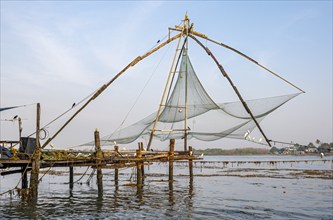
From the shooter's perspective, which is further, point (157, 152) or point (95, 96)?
point (157, 152)

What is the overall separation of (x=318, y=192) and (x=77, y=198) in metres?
15.5

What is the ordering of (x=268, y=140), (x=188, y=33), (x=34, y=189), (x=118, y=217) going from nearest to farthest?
(x=118, y=217) → (x=268, y=140) → (x=34, y=189) → (x=188, y=33)

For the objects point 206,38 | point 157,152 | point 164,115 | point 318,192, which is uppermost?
point 206,38

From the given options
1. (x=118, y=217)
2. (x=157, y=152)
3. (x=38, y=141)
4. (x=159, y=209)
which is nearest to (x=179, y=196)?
(x=157, y=152)

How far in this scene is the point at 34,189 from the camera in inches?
656

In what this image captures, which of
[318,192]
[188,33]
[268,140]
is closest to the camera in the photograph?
[268,140]

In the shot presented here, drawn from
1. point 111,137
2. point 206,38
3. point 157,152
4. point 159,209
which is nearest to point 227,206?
point 159,209

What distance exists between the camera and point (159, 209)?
16.3 m

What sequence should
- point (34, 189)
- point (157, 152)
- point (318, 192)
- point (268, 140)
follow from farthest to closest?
point (318, 192) → point (157, 152) → point (34, 189) → point (268, 140)

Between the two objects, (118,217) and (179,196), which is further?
(179,196)

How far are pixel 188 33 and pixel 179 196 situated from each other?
905cm

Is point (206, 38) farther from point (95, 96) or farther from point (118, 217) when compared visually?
point (118, 217)

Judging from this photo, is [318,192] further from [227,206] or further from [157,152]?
[157,152]

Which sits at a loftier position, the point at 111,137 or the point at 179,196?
the point at 111,137
